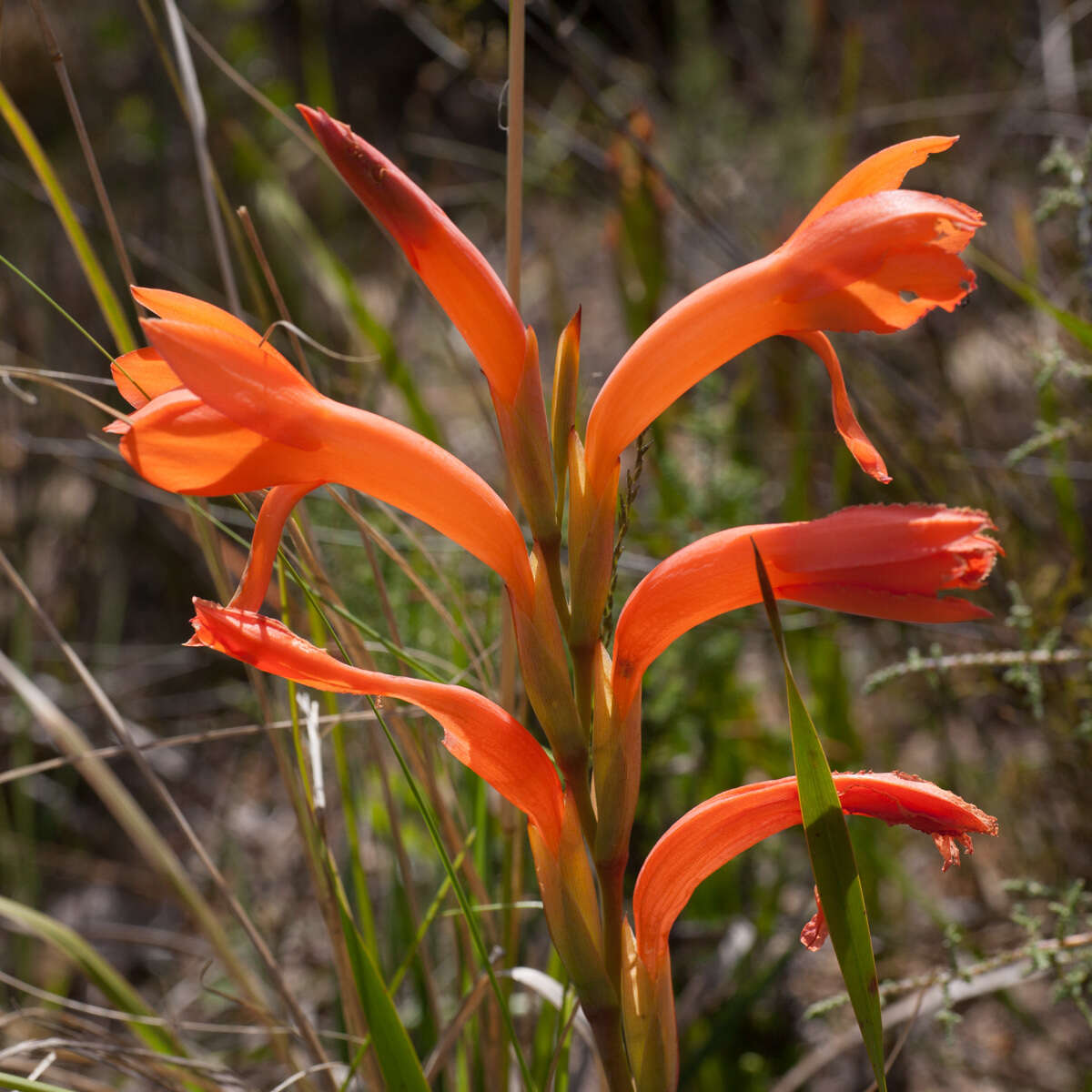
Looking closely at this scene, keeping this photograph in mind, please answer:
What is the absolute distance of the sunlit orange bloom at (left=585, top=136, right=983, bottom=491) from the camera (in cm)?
58

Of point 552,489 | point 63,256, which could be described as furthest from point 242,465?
point 63,256

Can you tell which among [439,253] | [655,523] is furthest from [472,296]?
[655,523]

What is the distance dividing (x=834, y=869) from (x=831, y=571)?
0.59ft

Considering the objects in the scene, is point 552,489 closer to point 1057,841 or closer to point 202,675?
point 1057,841

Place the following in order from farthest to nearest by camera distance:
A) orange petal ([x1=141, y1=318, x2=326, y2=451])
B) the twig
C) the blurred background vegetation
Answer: the blurred background vegetation
the twig
orange petal ([x1=141, y1=318, x2=326, y2=451])

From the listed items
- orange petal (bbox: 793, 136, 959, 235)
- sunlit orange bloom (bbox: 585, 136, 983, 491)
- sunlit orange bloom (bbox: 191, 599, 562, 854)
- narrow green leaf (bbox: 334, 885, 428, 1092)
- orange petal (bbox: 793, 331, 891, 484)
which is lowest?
narrow green leaf (bbox: 334, 885, 428, 1092)

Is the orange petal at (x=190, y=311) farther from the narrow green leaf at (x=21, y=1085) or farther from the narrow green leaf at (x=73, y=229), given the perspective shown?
the narrow green leaf at (x=21, y=1085)

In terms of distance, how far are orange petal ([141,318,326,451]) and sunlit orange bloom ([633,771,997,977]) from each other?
373 millimetres

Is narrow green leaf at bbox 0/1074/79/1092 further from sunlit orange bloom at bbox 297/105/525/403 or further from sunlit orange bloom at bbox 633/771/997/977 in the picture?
sunlit orange bloom at bbox 297/105/525/403

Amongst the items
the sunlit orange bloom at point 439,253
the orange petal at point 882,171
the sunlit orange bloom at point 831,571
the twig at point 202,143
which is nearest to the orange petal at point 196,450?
the sunlit orange bloom at point 439,253

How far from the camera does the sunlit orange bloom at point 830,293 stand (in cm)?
58

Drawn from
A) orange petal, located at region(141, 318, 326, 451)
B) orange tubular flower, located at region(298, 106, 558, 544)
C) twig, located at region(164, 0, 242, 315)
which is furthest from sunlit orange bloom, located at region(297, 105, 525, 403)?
twig, located at region(164, 0, 242, 315)

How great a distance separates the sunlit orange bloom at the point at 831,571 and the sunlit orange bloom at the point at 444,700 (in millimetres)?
78

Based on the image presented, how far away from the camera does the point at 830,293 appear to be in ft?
2.02
